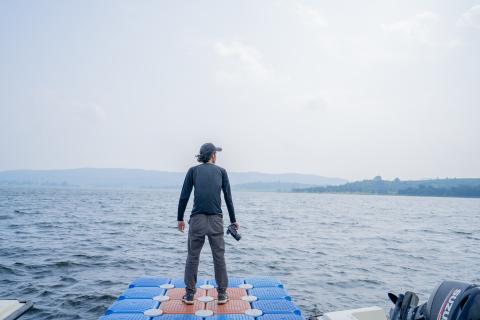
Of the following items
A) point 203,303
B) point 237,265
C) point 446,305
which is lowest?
point 237,265

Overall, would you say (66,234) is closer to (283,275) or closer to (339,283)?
(283,275)

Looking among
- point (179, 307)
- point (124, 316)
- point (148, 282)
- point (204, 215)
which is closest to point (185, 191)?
point (204, 215)

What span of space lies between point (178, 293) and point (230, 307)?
129 cm

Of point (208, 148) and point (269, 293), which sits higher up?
point (208, 148)

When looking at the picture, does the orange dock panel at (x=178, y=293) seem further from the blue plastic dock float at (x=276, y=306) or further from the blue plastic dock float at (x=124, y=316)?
the blue plastic dock float at (x=276, y=306)

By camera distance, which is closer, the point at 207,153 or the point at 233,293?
the point at 207,153

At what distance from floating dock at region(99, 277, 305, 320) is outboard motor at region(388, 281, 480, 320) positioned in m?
1.89

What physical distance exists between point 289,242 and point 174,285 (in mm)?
17502

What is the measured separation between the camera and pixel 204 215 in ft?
22.6

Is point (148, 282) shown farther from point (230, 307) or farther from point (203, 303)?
point (230, 307)

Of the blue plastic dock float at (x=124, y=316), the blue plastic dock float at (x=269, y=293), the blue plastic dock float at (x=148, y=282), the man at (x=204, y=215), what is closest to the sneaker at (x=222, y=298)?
the man at (x=204, y=215)

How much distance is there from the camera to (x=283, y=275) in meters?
14.6

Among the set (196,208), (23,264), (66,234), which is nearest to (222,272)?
(196,208)

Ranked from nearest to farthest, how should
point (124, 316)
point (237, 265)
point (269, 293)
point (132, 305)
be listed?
1. point (124, 316)
2. point (132, 305)
3. point (269, 293)
4. point (237, 265)
